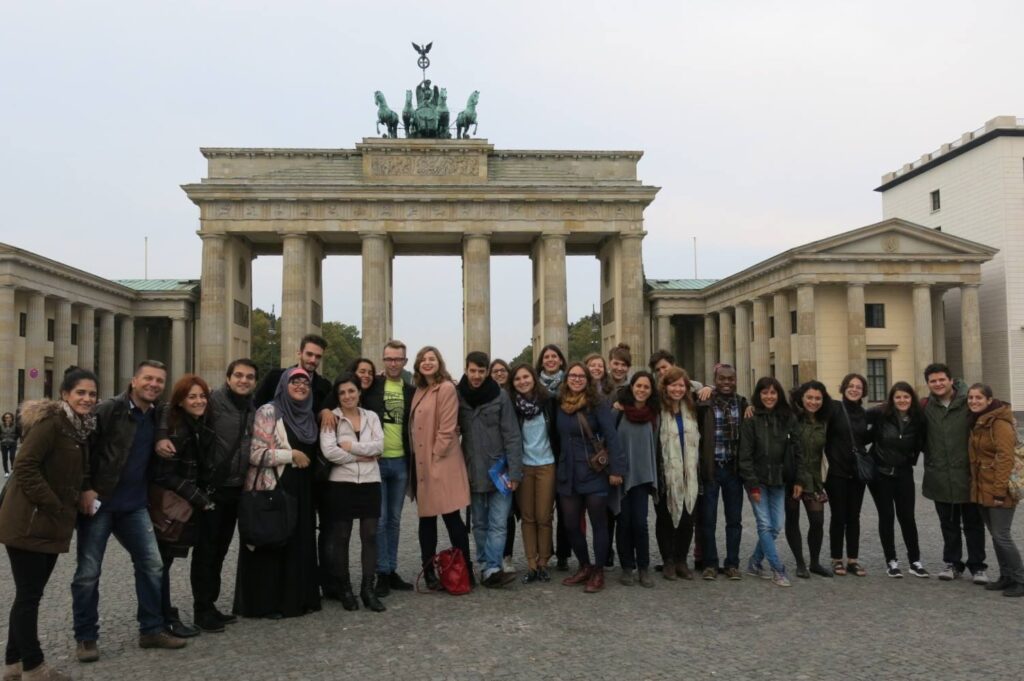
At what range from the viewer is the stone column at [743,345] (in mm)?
47144

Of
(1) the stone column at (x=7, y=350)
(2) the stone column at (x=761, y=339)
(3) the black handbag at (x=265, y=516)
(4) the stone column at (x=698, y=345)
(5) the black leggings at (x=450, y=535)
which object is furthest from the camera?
(4) the stone column at (x=698, y=345)

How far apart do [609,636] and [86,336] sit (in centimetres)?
4586

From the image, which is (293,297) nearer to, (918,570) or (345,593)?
(345,593)

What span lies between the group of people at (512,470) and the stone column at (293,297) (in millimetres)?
35763

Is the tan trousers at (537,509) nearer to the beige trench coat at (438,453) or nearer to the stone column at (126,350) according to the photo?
the beige trench coat at (438,453)

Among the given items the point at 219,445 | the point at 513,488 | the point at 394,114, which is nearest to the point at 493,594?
the point at 513,488

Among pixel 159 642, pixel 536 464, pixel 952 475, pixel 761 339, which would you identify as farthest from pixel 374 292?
pixel 159 642

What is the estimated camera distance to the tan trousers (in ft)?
29.2

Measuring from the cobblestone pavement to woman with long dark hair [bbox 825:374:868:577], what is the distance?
41 centimetres

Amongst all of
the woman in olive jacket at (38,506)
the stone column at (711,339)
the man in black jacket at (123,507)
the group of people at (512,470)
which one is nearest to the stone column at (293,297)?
the stone column at (711,339)

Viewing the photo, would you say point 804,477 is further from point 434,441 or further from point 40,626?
point 40,626

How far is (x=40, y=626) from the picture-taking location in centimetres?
730

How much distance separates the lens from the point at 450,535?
8.48 m

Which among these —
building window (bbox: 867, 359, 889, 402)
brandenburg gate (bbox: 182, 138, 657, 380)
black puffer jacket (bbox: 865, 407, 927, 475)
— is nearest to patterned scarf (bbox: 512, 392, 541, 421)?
black puffer jacket (bbox: 865, 407, 927, 475)
